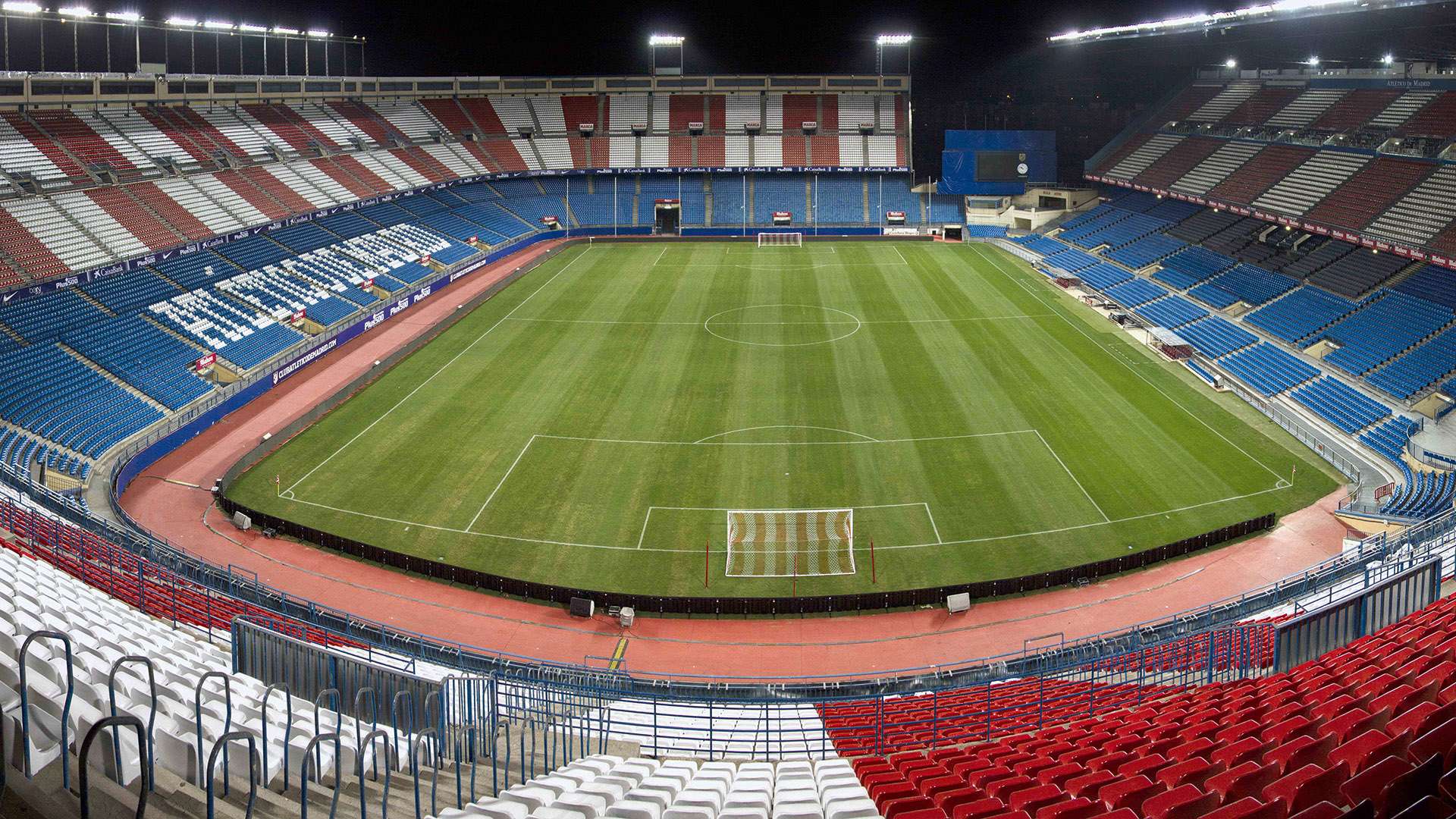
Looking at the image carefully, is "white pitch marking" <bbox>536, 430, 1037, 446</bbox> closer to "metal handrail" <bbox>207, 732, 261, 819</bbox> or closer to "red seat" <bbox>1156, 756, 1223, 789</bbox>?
"red seat" <bbox>1156, 756, 1223, 789</bbox>

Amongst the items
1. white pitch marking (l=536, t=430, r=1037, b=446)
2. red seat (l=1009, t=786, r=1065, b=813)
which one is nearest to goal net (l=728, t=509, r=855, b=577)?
white pitch marking (l=536, t=430, r=1037, b=446)

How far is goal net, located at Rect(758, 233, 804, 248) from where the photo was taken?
7862cm

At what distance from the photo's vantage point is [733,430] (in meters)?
37.9

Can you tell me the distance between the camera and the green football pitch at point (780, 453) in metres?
29.2

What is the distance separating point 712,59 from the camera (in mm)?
91562

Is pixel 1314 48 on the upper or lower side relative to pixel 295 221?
upper

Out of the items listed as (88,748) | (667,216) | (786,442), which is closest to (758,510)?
(786,442)

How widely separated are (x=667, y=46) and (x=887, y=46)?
17.1 m

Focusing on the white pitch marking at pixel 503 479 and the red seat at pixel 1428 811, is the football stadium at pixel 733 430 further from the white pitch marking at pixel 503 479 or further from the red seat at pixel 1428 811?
the white pitch marking at pixel 503 479

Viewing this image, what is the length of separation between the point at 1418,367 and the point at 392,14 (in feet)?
228

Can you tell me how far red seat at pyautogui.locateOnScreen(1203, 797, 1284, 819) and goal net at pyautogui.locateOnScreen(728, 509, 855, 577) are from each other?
19319 mm

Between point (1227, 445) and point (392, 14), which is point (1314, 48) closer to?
point (1227, 445)

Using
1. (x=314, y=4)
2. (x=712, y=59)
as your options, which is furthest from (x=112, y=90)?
(x=712, y=59)

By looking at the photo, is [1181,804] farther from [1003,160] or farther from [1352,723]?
[1003,160]
